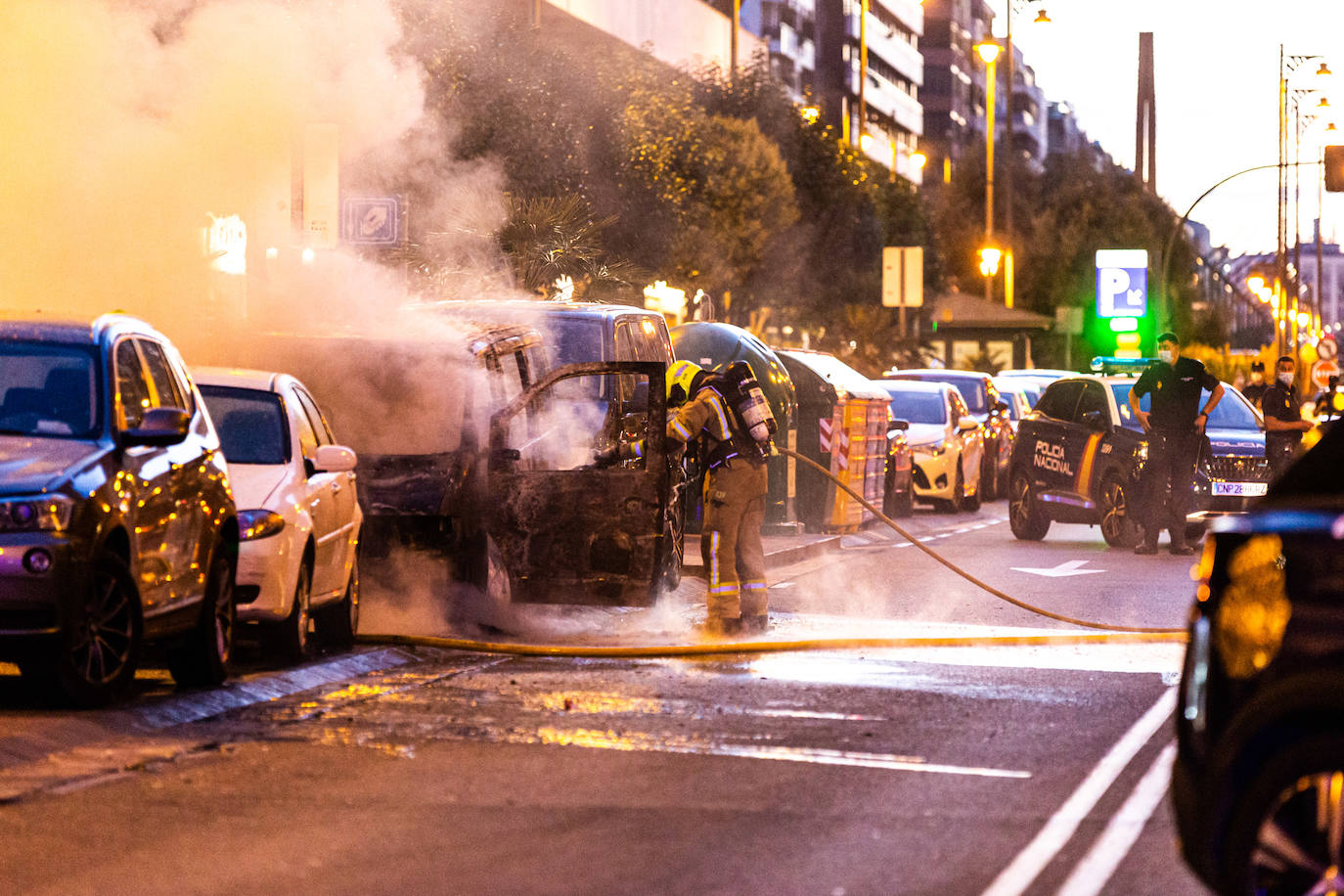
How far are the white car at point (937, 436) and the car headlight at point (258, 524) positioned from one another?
51.3 ft

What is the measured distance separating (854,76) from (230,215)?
71.5m

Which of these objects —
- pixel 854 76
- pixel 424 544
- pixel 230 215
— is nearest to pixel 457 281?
pixel 230 215

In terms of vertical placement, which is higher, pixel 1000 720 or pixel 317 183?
pixel 317 183

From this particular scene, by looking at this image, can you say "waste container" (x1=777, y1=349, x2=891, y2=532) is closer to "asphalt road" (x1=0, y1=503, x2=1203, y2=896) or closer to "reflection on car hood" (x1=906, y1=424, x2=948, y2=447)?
"reflection on car hood" (x1=906, y1=424, x2=948, y2=447)

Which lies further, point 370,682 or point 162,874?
point 370,682

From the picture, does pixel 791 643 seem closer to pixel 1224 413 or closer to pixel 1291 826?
pixel 1291 826

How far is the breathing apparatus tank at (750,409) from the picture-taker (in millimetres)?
12133

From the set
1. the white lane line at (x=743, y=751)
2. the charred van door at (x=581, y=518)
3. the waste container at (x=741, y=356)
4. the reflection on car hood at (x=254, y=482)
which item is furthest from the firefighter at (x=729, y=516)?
the waste container at (x=741, y=356)

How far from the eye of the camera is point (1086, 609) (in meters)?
14.1

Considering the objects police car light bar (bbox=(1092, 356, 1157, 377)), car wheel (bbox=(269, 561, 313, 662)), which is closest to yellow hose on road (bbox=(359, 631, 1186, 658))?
car wheel (bbox=(269, 561, 313, 662))

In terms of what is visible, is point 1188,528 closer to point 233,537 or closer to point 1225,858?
point 233,537

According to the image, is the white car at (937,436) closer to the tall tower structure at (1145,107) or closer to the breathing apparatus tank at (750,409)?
the breathing apparatus tank at (750,409)

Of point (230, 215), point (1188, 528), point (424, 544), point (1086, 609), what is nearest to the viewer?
point (424, 544)

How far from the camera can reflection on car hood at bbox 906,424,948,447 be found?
25500 mm
